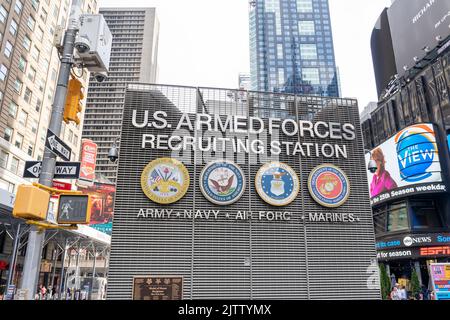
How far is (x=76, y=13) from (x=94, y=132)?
127 metres

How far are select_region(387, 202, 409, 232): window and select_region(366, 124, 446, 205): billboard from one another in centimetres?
130

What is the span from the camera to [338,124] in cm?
1662

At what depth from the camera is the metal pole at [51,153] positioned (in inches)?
244

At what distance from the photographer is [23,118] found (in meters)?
40.8

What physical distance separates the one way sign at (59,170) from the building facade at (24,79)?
33193 millimetres

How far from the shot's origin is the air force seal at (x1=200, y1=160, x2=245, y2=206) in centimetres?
1462

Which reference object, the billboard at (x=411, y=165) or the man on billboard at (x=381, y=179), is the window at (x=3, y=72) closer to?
the billboard at (x=411, y=165)

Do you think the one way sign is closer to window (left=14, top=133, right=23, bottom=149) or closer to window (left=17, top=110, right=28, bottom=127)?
window (left=14, top=133, right=23, bottom=149)

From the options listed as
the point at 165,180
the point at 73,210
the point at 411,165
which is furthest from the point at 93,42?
the point at 411,165

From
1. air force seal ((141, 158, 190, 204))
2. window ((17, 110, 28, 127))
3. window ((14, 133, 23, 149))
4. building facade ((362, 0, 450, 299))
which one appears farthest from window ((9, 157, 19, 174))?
building facade ((362, 0, 450, 299))

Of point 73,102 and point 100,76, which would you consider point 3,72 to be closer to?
point 100,76

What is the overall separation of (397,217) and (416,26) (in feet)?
98.1
